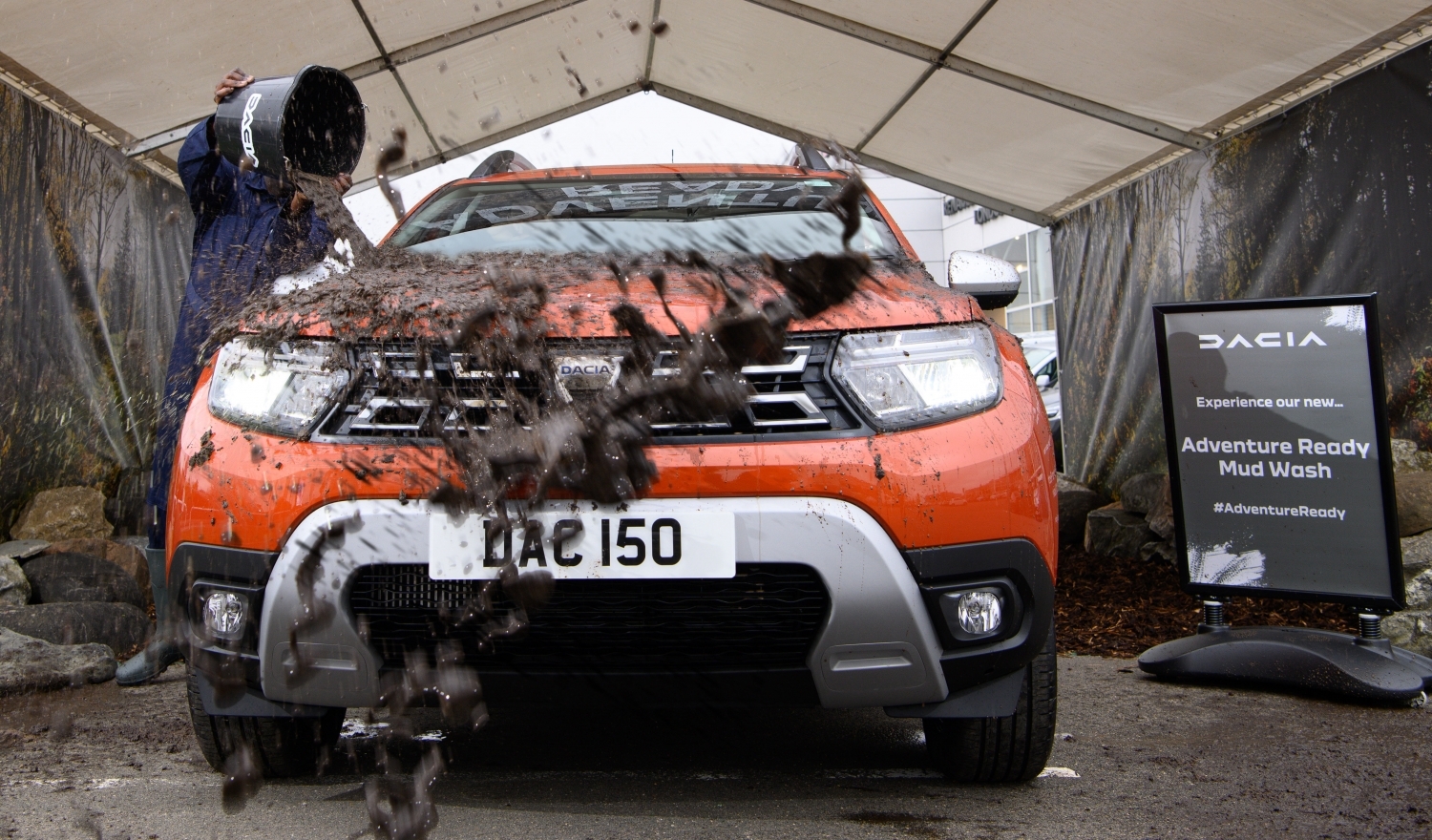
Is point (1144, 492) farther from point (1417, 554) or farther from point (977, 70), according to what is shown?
point (977, 70)

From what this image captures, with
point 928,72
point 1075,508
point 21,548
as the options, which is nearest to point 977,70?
point 928,72

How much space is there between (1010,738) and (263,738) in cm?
166

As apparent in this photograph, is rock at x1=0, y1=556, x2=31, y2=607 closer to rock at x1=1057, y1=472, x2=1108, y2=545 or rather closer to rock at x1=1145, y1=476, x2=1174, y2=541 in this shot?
rock at x1=1145, y1=476, x2=1174, y2=541

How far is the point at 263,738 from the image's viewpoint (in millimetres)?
2518

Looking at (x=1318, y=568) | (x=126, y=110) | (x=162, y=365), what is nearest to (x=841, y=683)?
(x=1318, y=568)

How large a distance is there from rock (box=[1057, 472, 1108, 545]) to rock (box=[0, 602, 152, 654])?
219 inches

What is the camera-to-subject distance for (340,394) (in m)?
2.05

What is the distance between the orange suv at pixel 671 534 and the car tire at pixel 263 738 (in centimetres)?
21

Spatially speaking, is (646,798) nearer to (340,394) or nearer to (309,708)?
(309,708)

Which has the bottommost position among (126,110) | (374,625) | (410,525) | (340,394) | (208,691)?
(208,691)

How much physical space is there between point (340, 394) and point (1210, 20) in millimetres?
4432

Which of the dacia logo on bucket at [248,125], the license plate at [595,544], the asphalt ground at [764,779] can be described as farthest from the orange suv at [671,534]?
the dacia logo on bucket at [248,125]

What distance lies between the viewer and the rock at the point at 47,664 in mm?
3779

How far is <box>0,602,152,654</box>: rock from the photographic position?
14.4 ft
